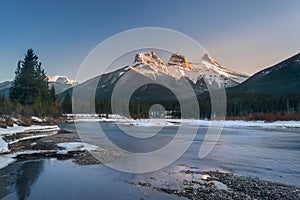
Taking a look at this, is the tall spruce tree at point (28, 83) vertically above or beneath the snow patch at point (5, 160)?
above

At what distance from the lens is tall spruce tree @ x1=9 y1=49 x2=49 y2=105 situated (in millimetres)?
76062

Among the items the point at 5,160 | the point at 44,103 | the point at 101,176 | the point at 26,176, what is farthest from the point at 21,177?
the point at 44,103

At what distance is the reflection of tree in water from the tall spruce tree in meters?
58.1

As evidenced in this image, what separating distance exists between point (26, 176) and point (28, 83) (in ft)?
225

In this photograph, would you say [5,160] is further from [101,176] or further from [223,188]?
[223,188]

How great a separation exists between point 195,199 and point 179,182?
10.3 feet

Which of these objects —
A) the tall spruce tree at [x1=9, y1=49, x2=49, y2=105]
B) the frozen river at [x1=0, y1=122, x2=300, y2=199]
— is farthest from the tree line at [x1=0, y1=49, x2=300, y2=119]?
the frozen river at [x1=0, y1=122, x2=300, y2=199]

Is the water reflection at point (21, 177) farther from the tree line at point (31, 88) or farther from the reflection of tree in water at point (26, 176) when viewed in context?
the tree line at point (31, 88)

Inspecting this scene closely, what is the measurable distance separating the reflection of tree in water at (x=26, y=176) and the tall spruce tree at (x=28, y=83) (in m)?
58.1

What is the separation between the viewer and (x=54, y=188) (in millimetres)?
13234

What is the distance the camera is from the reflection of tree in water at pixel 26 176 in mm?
12398

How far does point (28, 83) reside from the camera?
77250mm

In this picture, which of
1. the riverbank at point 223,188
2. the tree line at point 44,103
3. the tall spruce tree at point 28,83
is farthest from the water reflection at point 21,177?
the tall spruce tree at point 28,83

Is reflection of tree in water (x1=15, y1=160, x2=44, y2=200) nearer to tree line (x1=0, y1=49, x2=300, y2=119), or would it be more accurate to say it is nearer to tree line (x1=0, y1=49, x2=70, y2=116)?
tree line (x1=0, y1=49, x2=300, y2=119)
